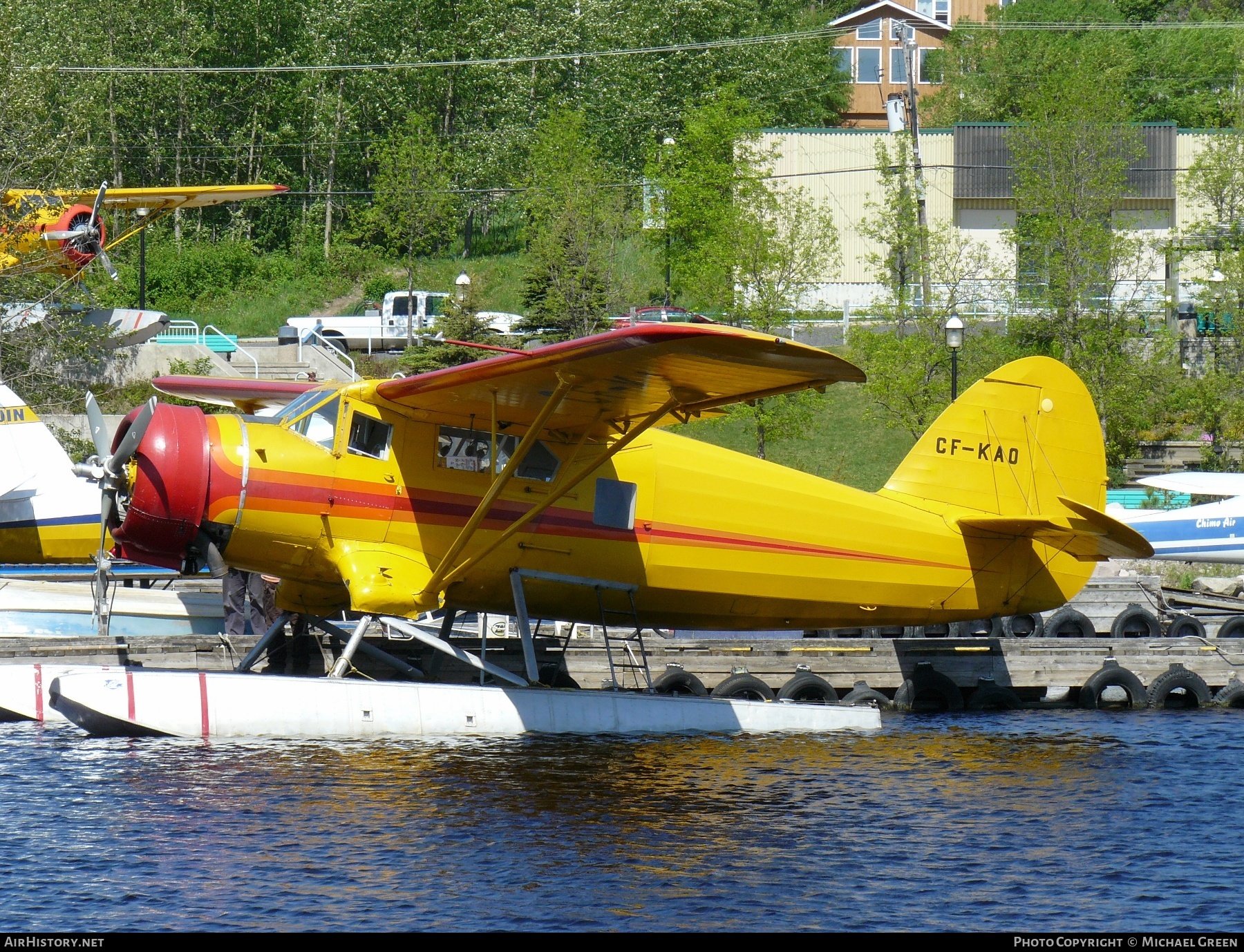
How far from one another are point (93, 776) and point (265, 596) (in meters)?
5.77

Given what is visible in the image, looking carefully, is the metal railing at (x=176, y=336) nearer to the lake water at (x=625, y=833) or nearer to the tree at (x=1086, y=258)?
the tree at (x=1086, y=258)

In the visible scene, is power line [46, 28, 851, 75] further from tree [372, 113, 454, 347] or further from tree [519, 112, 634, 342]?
tree [519, 112, 634, 342]

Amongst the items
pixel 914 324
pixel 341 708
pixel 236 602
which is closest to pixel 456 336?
pixel 914 324

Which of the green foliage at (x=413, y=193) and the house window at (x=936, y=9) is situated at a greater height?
the house window at (x=936, y=9)

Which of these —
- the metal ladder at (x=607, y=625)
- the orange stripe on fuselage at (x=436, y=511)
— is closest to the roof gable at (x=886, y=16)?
the metal ladder at (x=607, y=625)

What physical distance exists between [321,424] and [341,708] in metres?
2.63

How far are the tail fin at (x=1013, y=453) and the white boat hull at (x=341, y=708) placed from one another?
3.83m

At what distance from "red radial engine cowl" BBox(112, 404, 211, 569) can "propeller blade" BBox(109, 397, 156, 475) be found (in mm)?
43

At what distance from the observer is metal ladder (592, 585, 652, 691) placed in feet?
46.5

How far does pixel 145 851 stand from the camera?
10.1m

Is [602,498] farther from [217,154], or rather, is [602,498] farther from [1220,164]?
[217,154]

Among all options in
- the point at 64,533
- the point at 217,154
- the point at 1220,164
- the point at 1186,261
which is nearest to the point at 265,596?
the point at 64,533

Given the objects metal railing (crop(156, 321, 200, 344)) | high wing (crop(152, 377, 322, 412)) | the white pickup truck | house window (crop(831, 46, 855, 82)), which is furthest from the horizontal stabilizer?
house window (crop(831, 46, 855, 82))

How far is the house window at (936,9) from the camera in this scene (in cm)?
7512
